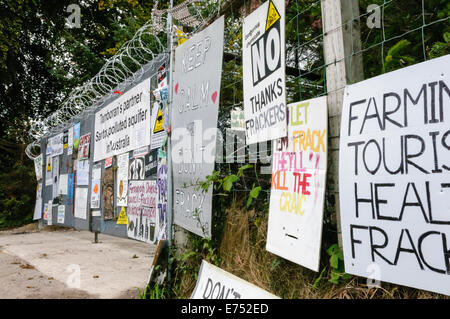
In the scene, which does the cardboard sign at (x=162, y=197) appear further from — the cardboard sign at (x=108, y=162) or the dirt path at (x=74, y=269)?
the cardboard sign at (x=108, y=162)

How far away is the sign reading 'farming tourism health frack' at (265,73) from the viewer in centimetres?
220

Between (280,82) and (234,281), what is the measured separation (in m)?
1.24

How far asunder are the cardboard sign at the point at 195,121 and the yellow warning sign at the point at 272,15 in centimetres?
63

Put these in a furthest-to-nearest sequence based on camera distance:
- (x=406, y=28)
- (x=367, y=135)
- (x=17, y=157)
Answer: (x=17, y=157), (x=406, y=28), (x=367, y=135)

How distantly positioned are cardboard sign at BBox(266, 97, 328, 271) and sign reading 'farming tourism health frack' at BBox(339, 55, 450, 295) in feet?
0.51

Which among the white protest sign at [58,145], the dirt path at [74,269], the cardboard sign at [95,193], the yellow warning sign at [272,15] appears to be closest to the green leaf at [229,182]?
the yellow warning sign at [272,15]

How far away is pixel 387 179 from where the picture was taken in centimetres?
157

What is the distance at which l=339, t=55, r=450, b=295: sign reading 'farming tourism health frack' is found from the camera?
1383mm

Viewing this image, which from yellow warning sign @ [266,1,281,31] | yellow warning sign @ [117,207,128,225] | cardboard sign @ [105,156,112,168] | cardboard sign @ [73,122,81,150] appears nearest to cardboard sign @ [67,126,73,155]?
cardboard sign @ [73,122,81,150]

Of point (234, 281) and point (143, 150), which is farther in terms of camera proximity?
point (143, 150)

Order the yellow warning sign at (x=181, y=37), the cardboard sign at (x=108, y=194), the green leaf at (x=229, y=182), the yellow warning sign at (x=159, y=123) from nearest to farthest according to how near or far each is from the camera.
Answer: the green leaf at (x=229, y=182)
the yellow warning sign at (x=181, y=37)
the yellow warning sign at (x=159, y=123)
the cardboard sign at (x=108, y=194)
